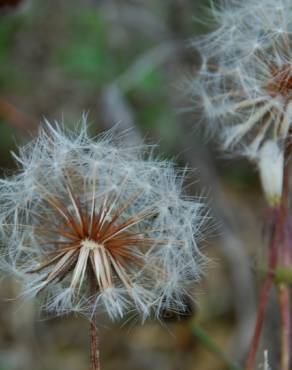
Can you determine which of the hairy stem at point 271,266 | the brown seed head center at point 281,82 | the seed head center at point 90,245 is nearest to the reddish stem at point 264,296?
the hairy stem at point 271,266

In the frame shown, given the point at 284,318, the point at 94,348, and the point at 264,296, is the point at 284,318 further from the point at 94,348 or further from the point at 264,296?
the point at 94,348

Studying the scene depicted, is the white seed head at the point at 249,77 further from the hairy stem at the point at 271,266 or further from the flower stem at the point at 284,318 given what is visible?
the flower stem at the point at 284,318

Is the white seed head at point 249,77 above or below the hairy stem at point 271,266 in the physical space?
above

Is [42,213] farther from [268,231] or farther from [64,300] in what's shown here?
[268,231]

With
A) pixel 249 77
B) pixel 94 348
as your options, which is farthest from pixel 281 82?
pixel 94 348

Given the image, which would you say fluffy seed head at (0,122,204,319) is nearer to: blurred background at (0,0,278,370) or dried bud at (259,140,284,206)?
dried bud at (259,140,284,206)

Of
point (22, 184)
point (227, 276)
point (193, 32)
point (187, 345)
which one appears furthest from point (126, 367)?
point (22, 184)
